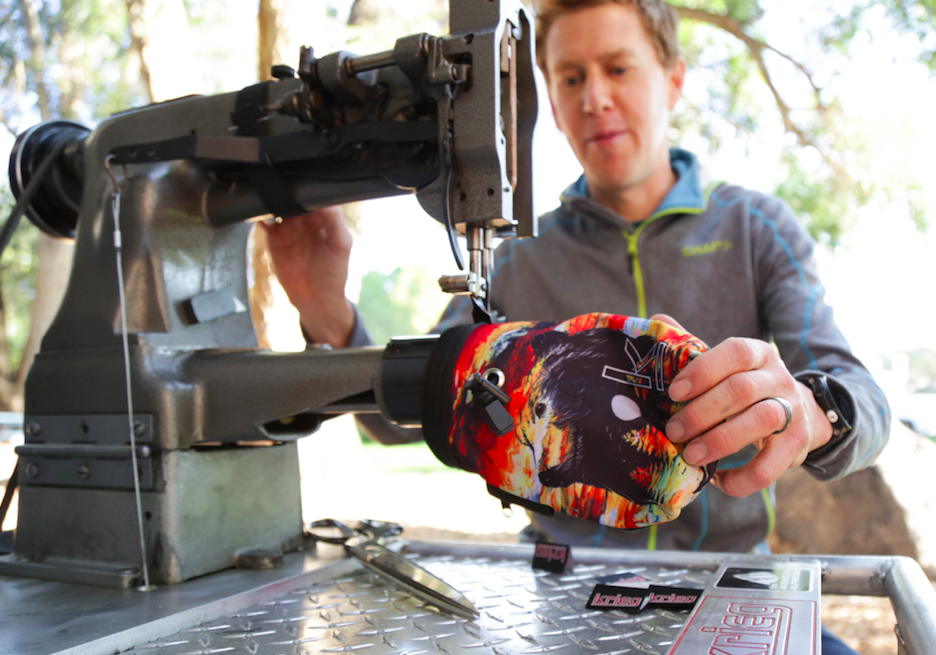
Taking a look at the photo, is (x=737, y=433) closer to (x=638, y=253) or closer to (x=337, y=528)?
(x=337, y=528)

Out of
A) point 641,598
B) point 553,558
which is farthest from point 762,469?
point 553,558

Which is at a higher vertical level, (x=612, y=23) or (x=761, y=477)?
(x=612, y=23)

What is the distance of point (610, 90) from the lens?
1432mm

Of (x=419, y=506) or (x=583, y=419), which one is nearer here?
(x=583, y=419)

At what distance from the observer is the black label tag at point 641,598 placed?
0.74 metres

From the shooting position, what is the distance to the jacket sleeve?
0.97 meters

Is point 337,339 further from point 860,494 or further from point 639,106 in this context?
point 860,494

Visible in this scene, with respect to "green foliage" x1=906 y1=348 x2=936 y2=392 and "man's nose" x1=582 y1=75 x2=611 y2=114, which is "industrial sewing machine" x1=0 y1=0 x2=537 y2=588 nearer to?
Result: "man's nose" x1=582 y1=75 x2=611 y2=114

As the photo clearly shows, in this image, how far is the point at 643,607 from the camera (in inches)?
29.2

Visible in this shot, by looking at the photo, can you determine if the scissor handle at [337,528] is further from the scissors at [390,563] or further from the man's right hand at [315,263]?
the man's right hand at [315,263]

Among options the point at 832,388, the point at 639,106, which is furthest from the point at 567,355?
the point at 639,106

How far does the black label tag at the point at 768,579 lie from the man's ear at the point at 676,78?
1.14m

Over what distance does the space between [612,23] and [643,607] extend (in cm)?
115

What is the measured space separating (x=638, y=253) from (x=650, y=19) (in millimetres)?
490
